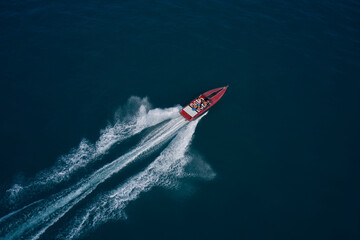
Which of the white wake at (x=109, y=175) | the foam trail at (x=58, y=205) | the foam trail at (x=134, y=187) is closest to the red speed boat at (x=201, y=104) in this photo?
the white wake at (x=109, y=175)

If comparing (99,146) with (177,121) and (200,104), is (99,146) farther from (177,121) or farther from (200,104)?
(200,104)

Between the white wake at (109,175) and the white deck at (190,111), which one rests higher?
the white deck at (190,111)

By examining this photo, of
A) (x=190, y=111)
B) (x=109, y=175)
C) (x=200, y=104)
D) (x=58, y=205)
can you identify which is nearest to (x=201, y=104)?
(x=200, y=104)

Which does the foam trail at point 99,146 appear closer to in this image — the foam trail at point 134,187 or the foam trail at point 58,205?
the foam trail at point 58,205

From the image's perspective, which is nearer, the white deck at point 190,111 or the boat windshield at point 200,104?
the white deck at point 190,111

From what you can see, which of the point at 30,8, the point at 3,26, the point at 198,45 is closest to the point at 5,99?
the point at 3,26

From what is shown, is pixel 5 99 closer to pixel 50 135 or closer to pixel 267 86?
pixel 50 135
